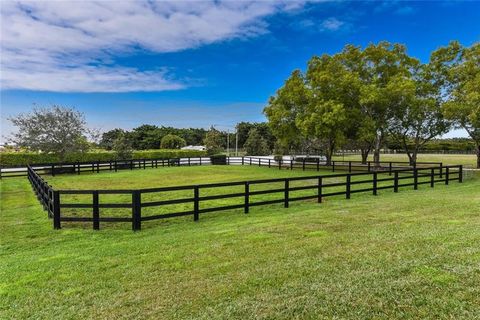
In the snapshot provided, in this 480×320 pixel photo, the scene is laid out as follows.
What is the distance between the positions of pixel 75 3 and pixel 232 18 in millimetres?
6704

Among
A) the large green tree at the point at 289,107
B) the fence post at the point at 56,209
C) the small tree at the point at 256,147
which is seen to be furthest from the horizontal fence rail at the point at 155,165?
the small tree at the point at 256,147

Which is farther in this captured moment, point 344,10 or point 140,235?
point 344,10

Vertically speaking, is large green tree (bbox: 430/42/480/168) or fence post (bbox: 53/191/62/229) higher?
large green tree (bbox: 430/42/480/168)

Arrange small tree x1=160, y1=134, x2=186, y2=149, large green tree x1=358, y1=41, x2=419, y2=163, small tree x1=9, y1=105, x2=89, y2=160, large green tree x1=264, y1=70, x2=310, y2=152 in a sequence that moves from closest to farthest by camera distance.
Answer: large green tree x1=358, y1=41, x2=419, y2=163 → small tree x1=9, y1=105, x2=89, y2=160 → large green tree x1=264, y1=70, x2=310, y2=152 → small tree x1=160, y1=134, x2=186, y2=149

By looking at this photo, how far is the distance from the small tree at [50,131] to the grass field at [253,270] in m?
22.0

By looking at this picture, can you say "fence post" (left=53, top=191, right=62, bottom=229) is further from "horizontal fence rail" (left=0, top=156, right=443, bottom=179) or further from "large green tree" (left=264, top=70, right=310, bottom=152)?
"large green tree" (left=264, top=70, right=310, bottom=152)

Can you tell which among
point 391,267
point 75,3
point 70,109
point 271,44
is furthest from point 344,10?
point 70,109

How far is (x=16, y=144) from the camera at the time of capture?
2756 centimetres

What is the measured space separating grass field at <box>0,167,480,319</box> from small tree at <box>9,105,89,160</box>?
2200 centimetres

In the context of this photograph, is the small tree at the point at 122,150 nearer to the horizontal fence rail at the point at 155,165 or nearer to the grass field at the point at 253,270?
the horizontal fence rail at the point at 155,165

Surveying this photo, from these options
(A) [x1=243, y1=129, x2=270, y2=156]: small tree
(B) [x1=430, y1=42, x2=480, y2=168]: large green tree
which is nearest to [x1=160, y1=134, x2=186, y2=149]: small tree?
(A) [x1=243, y1=129, x2=270, y2=156]: small tree

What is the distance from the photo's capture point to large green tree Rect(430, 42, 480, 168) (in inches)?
890

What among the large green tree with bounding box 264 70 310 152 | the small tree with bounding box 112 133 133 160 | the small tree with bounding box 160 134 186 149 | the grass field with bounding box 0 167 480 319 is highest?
the large green tree with bounding box 264 70 310 152

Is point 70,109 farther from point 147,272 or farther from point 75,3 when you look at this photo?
point 147,272
